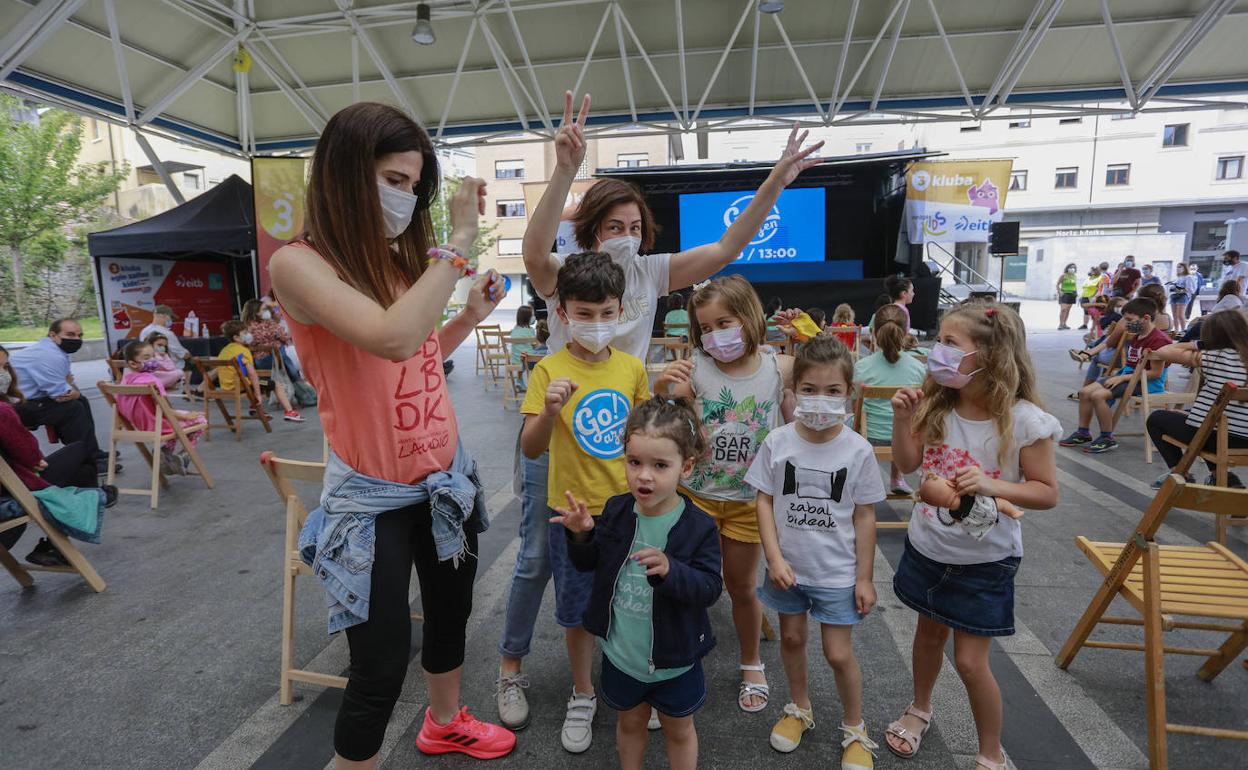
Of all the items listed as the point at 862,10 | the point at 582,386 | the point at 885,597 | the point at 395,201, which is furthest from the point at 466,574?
the point at 862,10

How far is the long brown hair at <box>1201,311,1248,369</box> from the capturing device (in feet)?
12.3

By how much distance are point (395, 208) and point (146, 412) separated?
5179 mm

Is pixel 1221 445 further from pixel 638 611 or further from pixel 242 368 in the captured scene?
pixel 242 368

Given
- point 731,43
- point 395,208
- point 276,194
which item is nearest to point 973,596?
point 395,208

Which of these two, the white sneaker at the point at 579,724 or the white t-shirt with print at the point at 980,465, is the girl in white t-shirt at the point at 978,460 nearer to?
the white t-shirt with print at the point at 980,465

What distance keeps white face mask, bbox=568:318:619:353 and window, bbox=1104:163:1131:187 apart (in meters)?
34.7

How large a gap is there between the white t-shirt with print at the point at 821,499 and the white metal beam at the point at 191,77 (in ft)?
33.6

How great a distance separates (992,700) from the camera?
5.93 feet

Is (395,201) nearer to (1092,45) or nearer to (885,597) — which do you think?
(885,597)

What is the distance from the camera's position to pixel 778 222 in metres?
12.8

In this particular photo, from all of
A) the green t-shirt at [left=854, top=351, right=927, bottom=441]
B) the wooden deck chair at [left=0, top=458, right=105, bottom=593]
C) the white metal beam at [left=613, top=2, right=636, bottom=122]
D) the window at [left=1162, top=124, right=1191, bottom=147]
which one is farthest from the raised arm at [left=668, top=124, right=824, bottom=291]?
the window at [left=1162, top=124, right=1191, bottom=147]

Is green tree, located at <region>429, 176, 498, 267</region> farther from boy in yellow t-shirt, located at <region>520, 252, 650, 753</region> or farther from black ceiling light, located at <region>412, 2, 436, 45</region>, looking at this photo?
black ceiling light, located at <region>412, 2, 436, 45</region>

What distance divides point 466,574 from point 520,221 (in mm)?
33193

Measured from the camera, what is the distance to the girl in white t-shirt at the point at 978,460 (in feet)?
5.72
